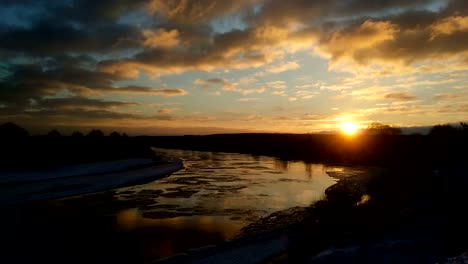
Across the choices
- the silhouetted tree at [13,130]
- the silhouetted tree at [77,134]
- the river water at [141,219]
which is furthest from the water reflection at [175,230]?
the silhouetted tree at [77,134]

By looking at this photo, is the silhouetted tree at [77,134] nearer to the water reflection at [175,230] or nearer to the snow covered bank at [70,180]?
the snow covered bank at [70,180]

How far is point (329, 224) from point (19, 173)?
33.2m

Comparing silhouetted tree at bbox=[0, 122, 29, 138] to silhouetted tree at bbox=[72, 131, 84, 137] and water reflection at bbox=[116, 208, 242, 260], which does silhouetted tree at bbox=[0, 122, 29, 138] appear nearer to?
silhouetted tree at bbox=[72, 131, 84, 137]

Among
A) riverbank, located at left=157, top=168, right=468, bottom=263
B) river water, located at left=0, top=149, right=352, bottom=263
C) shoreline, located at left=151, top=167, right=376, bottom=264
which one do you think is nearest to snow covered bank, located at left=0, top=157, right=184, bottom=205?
river water, located at left=0, top=149, right=352, bottom=263

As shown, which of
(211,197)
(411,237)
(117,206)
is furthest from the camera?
(211,197)

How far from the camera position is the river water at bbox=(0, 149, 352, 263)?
13.4 metres

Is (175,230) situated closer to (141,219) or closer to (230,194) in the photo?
(141,219)

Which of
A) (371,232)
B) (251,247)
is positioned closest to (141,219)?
(251,247)

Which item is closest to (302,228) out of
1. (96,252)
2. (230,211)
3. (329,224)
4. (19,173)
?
(329,224)

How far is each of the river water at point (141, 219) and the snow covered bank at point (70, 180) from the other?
2318 mm

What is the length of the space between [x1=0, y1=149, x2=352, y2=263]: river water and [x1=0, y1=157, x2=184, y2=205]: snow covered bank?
232 centimetres

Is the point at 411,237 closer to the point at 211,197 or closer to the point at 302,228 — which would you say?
the point at 302,228

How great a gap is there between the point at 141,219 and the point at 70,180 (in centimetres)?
1759

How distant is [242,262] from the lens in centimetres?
1180
